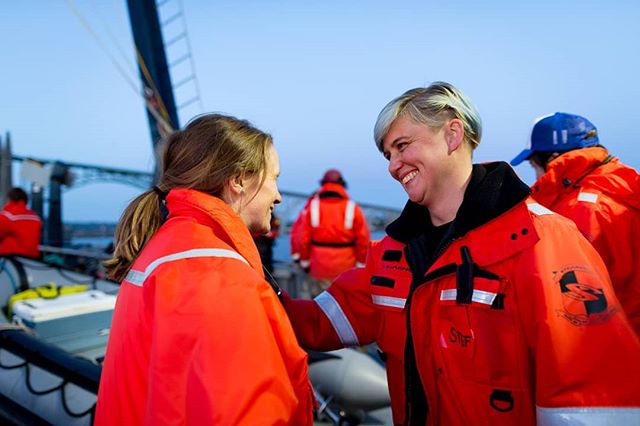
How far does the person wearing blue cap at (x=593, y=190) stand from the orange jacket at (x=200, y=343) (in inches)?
57.3

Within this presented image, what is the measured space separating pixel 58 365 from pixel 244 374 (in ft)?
6.15

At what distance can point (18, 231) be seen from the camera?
5496mm

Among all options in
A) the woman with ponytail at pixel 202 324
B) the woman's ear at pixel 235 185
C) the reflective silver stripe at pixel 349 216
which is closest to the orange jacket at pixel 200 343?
the woman with ponytail at pixel 202 324

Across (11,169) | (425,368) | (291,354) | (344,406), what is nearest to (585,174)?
(425,368)

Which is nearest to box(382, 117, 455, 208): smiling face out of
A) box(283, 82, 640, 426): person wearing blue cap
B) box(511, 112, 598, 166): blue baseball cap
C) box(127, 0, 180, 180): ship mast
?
box(283, 82, 640, 426): person wearing blue cap

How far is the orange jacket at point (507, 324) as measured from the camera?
0.97 metres

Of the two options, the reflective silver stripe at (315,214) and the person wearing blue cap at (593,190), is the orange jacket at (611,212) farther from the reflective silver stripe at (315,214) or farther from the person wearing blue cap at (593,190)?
the reflective silver stripe at (315,214)

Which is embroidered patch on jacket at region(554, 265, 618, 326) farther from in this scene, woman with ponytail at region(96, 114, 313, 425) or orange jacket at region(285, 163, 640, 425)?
woman with ponytail at region(96, 114, 313, 425)

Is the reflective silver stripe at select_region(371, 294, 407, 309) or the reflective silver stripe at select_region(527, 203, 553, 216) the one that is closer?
the reflective silver stripe at select_region(527, 203, 553, 216)

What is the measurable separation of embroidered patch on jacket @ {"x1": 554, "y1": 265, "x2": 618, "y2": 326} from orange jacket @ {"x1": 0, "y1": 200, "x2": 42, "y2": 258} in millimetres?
6188

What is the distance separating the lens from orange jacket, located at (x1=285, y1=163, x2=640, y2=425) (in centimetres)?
97

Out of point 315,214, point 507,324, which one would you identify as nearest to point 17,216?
point 315,214

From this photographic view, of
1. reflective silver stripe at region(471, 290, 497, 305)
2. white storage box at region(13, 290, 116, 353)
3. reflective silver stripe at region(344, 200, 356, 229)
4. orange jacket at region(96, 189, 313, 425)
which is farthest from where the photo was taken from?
reflective silver stripe at region(344, 200, 356, 229)

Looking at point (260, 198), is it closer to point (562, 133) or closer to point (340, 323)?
point (340, 323)
